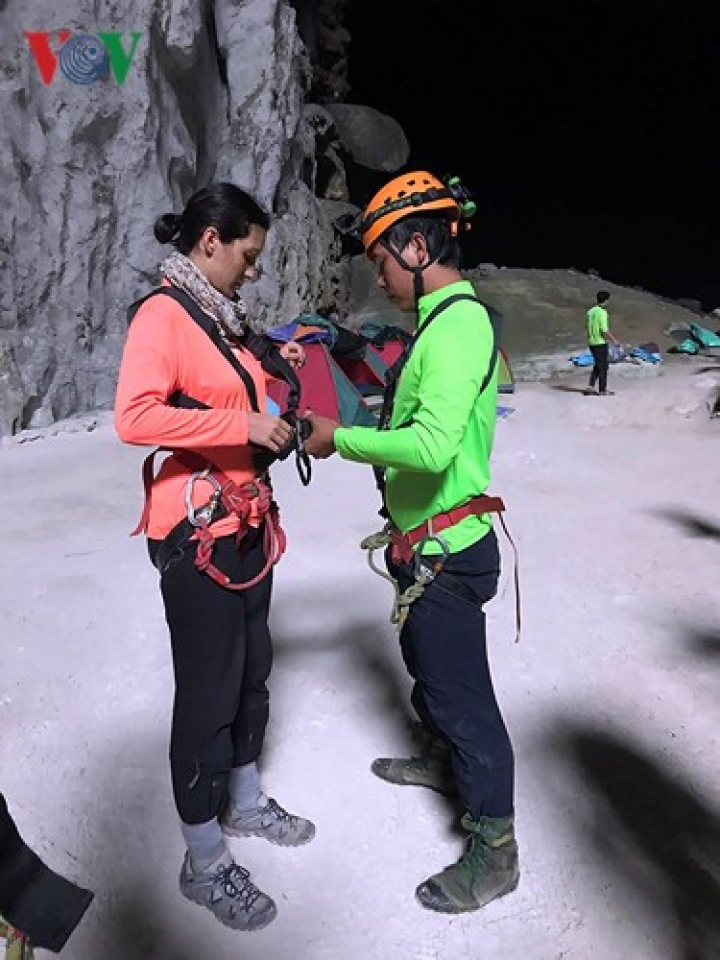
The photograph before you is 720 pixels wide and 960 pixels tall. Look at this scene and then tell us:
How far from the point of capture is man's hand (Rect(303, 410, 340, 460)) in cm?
218

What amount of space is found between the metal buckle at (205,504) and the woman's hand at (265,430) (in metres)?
0.20

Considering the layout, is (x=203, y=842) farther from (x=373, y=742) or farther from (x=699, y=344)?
(x=699, y=344)

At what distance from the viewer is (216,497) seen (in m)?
2.18

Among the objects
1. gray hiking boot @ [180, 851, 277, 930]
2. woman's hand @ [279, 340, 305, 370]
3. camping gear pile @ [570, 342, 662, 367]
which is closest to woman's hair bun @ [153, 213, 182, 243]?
woman's hand @ [279, 340, 305, 370]

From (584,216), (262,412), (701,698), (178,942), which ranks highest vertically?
(262,412)

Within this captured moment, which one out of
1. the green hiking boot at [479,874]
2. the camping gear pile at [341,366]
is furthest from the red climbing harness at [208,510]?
the camping gear pile at [341,366]

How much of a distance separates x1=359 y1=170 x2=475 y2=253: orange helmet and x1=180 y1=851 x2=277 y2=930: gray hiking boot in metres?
1.98

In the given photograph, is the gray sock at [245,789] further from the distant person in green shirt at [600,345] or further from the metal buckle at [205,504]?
the distant person in green shirt at [600,345]

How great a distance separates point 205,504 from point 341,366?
→ 6.83 metres

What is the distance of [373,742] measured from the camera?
322 centimetres

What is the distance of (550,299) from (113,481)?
14.2 metres

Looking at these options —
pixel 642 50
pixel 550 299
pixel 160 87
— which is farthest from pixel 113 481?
pixel 642 50

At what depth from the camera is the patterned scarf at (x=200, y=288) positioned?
2.12 m

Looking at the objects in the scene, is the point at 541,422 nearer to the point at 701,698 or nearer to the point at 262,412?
the point at 701,698
